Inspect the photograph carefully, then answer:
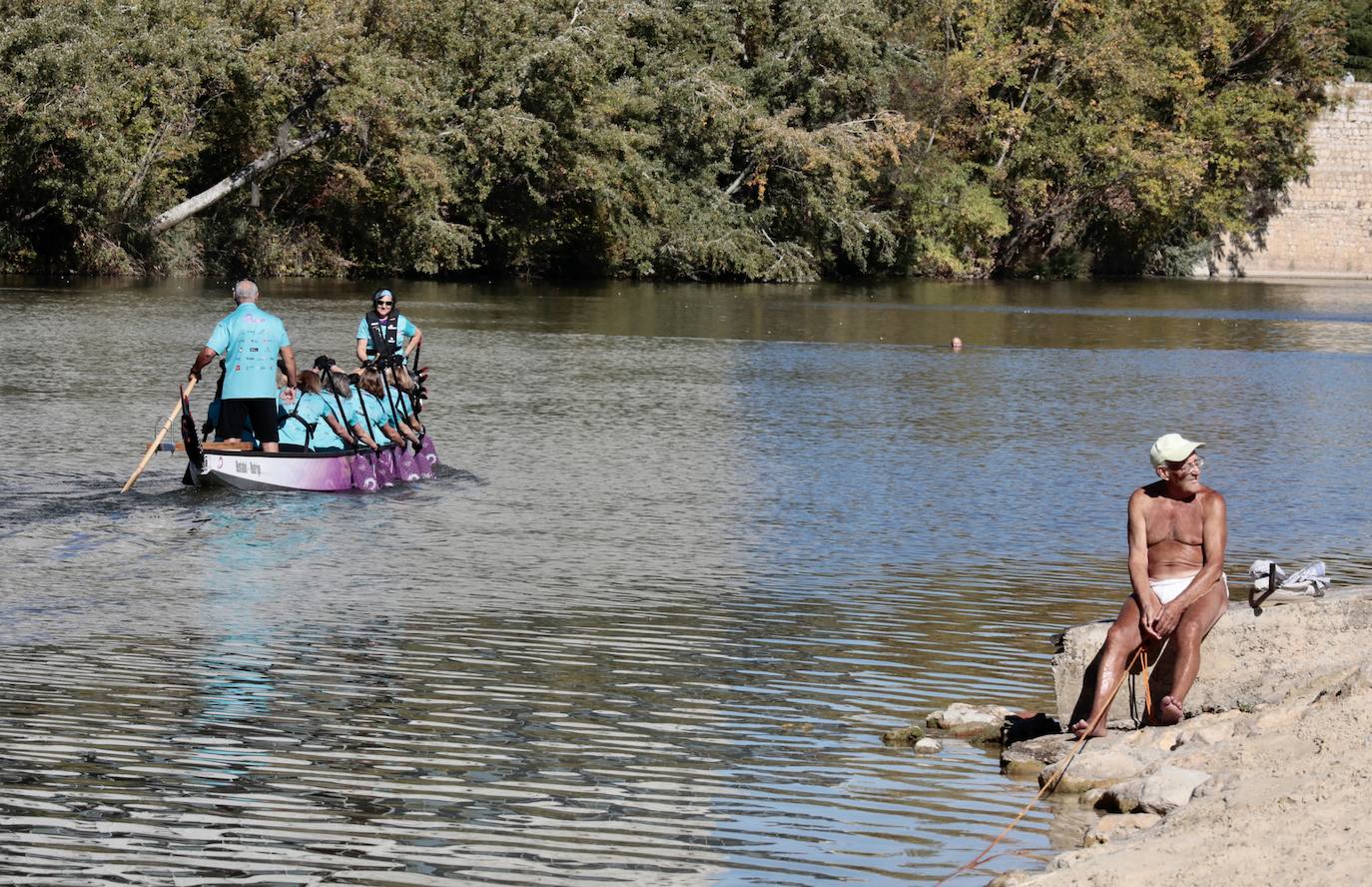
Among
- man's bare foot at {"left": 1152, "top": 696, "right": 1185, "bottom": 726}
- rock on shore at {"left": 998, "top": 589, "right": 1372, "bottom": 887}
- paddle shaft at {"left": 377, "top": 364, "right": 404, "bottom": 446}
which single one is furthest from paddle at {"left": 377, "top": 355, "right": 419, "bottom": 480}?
man's bare foot at {"left": 1152, "top": 696, "right": 1185, "bottom": 726}

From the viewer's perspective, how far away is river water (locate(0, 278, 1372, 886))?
7.41m

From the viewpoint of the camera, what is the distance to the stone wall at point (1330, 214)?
249 ft

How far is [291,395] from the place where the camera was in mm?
17172

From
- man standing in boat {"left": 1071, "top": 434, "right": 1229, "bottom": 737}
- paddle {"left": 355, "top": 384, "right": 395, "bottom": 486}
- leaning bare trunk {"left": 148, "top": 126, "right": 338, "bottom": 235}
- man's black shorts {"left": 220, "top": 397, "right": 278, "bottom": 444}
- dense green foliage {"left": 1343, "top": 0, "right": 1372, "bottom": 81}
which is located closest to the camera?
man standing in boat {"left": 1071, "top": 434, "right": 1229, "bottom": 737}

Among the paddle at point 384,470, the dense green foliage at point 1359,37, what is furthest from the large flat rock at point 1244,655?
the dense green foliage at point 1359,37

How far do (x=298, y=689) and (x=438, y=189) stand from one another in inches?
1714

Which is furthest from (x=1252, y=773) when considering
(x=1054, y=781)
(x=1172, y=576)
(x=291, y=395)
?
(x=291, y=395)

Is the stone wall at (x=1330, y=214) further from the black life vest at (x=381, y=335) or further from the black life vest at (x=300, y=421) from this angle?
the black life vest at (x=300, y=421)

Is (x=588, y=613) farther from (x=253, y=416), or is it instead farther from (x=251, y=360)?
(x=253, y=416)

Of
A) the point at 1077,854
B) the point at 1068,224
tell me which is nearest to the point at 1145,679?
the point at 1077,854

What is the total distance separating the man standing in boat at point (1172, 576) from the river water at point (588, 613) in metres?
0.76

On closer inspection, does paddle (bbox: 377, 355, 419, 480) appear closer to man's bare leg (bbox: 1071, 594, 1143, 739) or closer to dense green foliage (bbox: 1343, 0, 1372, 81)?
man's bare leg (bbox: 1071, 594, 1143, 739)

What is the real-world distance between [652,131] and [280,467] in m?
40.3

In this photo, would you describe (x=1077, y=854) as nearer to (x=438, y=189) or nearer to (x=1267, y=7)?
(x=438, y=189)
